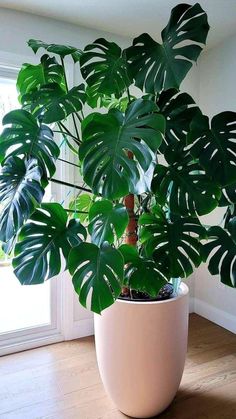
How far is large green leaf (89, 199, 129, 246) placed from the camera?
122cm

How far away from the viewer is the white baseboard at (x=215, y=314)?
2.52 meters

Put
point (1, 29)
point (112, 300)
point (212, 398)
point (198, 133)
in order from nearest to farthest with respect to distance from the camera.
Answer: point (112, 300) < point (198, 133) < point (212, 398) < point (1, 29)

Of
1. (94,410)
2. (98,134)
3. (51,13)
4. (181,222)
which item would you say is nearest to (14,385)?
(94,410)

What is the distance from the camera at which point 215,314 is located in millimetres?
2660

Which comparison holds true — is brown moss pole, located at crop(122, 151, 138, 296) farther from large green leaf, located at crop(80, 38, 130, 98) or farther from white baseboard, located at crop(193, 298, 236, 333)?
white baseboard, located at crop(193, 298, 236, 333)

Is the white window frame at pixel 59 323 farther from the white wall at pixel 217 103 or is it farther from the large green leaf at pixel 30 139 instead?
the white wall at pixel 217 103

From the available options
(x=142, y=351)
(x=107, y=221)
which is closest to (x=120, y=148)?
(x=107, y=221)

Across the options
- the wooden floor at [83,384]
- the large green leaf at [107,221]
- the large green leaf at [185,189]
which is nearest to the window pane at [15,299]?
the wooden floor at [83,384]

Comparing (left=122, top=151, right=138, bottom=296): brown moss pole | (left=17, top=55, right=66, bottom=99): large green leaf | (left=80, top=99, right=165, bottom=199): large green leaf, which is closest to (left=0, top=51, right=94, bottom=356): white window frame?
(left=17, top=55, right=66, bottom=99): large green leaf

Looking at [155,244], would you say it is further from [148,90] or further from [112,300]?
[148,90]

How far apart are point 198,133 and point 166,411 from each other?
1354 millimetres

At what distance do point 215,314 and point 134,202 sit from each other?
5.13 ft

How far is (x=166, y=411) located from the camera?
1609mm

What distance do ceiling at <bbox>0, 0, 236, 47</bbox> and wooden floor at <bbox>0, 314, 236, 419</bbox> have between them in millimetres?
2250
